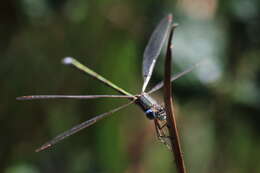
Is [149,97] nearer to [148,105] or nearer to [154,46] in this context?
[148,105]

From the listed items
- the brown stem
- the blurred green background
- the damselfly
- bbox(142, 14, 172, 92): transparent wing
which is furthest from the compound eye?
the blurred green background

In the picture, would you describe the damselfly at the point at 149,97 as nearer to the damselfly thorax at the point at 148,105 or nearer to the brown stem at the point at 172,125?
the damselfly thorax at the point at 148,105

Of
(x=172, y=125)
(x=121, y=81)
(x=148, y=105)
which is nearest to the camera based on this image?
(x=172, y=125)

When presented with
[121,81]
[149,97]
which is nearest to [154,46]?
[149,97]

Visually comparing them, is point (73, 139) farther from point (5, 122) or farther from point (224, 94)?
point (224, 94)

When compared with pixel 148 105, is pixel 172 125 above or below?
below

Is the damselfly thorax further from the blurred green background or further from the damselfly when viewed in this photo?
the blurred green background

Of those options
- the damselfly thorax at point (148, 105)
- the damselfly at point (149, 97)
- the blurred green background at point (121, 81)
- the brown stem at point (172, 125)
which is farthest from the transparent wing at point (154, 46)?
the blurred green background at point (121, 81)

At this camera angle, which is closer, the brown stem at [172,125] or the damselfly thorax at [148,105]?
the brown stem at [172,125]
